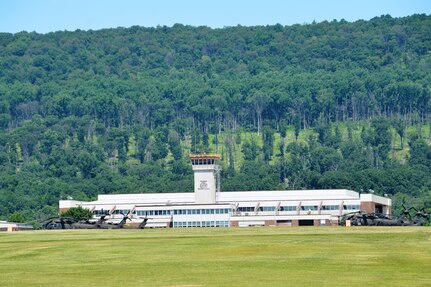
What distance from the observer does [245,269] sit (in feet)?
346

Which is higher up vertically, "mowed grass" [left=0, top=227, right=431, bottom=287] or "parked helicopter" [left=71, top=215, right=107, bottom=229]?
"mowed grass" [left=0, top=227, right=431, bottom=287]

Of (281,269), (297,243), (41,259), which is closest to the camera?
(281,269)

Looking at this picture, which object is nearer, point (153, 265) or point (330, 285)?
point (330, 285)

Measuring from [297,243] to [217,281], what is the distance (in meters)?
39.0

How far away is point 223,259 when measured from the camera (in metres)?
116

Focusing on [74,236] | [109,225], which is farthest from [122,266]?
[109,225]

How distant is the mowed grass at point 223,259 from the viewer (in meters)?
98.5

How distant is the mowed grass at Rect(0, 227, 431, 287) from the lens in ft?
323

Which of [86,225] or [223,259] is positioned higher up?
[223,259]

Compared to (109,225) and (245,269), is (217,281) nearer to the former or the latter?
(245,269)

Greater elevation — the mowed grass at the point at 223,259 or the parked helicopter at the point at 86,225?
the mowed grass at the point at 223,259

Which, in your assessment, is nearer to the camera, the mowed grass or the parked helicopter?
the mowed grass

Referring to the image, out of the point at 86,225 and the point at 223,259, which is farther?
the point at 86,225

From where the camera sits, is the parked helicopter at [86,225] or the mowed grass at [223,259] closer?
the mowed grass at [223,259]
